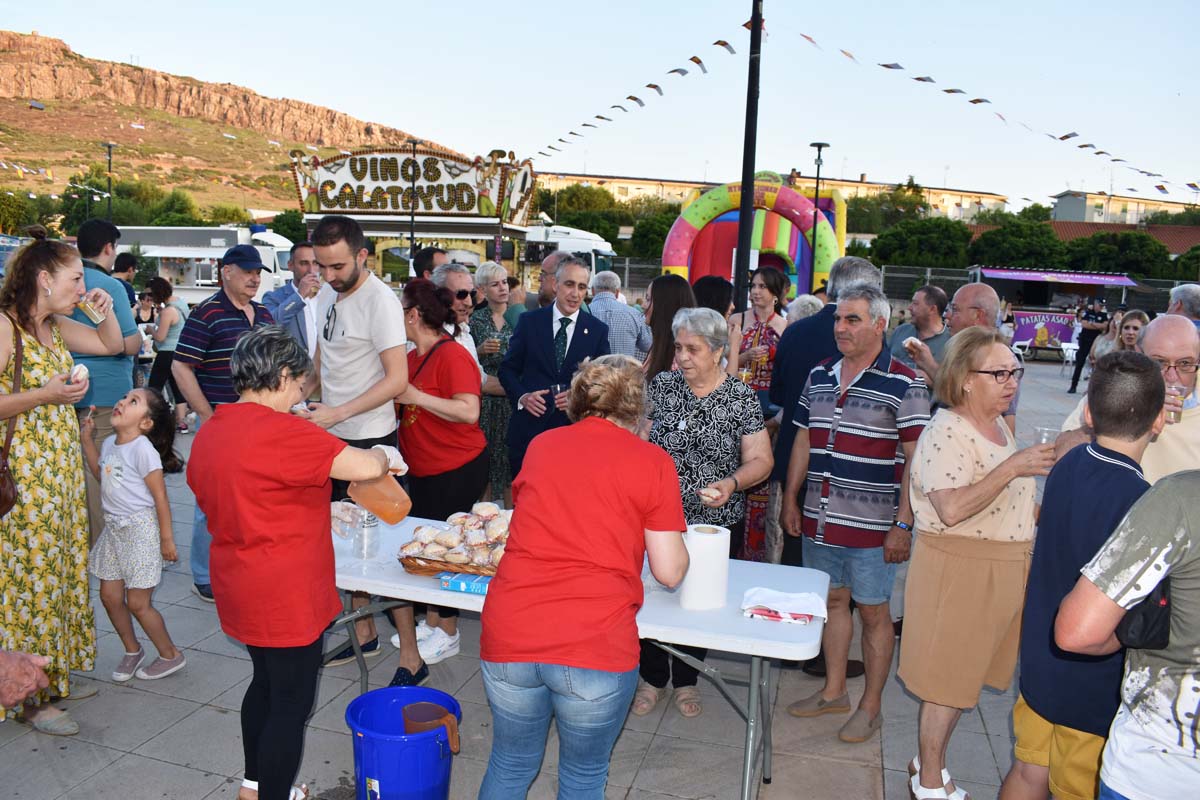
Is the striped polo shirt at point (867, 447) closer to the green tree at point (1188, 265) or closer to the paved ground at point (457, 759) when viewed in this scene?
the paved ground at point (457, 759)

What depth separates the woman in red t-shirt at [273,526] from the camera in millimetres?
2287

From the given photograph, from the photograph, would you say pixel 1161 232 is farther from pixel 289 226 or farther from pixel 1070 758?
pixel 1070 758

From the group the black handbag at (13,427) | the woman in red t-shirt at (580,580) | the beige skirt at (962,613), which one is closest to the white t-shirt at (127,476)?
the black handbag at (13,427)

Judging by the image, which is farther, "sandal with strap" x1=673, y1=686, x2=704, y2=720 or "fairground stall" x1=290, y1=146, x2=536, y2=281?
"fairground stall" x1=290, y1=146, x2=536, y2=281

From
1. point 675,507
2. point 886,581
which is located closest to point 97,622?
point 675,507

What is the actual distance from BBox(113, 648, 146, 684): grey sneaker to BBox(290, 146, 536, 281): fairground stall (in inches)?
769

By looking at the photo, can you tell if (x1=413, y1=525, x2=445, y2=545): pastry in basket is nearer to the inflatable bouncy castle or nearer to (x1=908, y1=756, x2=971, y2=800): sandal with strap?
(x1=908, y1=756, x2=971, y2=800): sandal with strap

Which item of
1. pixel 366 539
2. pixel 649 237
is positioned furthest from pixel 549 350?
pixel 649 237

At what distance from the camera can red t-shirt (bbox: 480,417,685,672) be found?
208 centimetres

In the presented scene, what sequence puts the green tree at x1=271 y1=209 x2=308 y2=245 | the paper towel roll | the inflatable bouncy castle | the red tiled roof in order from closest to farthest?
the paper towel roll → the inflatable bouncy castle → the green tree at x1=271 y1=209 x2=308 y2=245 → the red tiled roof

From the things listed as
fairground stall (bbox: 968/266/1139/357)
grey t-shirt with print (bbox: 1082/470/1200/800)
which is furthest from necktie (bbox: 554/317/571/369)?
fairground stall (bbox: 968/266/1139/357)

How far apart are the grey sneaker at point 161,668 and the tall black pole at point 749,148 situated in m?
4.89

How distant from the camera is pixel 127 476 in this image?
3604mm

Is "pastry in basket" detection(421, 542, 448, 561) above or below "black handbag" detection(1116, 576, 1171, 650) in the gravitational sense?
below
